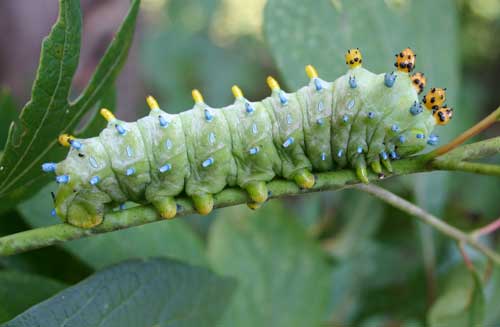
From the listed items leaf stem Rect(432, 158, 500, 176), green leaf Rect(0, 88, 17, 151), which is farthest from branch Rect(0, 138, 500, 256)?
green leaf Rect(0, 88, 17, 151)

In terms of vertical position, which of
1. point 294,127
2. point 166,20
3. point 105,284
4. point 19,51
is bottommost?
point 105,284

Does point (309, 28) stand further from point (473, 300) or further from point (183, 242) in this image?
point (473, 300)

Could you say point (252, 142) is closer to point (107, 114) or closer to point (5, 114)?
point (107, 114)

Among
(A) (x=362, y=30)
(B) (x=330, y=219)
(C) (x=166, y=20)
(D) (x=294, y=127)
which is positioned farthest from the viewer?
(C) (x=166, y=20)

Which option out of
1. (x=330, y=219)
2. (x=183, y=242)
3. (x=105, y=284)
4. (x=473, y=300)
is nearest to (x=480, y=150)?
(x=473, y=300)

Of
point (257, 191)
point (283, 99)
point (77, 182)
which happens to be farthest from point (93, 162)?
point (283, 99)

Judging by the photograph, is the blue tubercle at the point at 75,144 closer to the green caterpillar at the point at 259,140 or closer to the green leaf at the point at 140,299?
the green caterpillar at the point at 259,140

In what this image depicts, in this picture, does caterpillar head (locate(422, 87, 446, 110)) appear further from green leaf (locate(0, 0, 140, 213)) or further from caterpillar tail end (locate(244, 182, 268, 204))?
green leaf (locate(0, 0, 140, 213))
